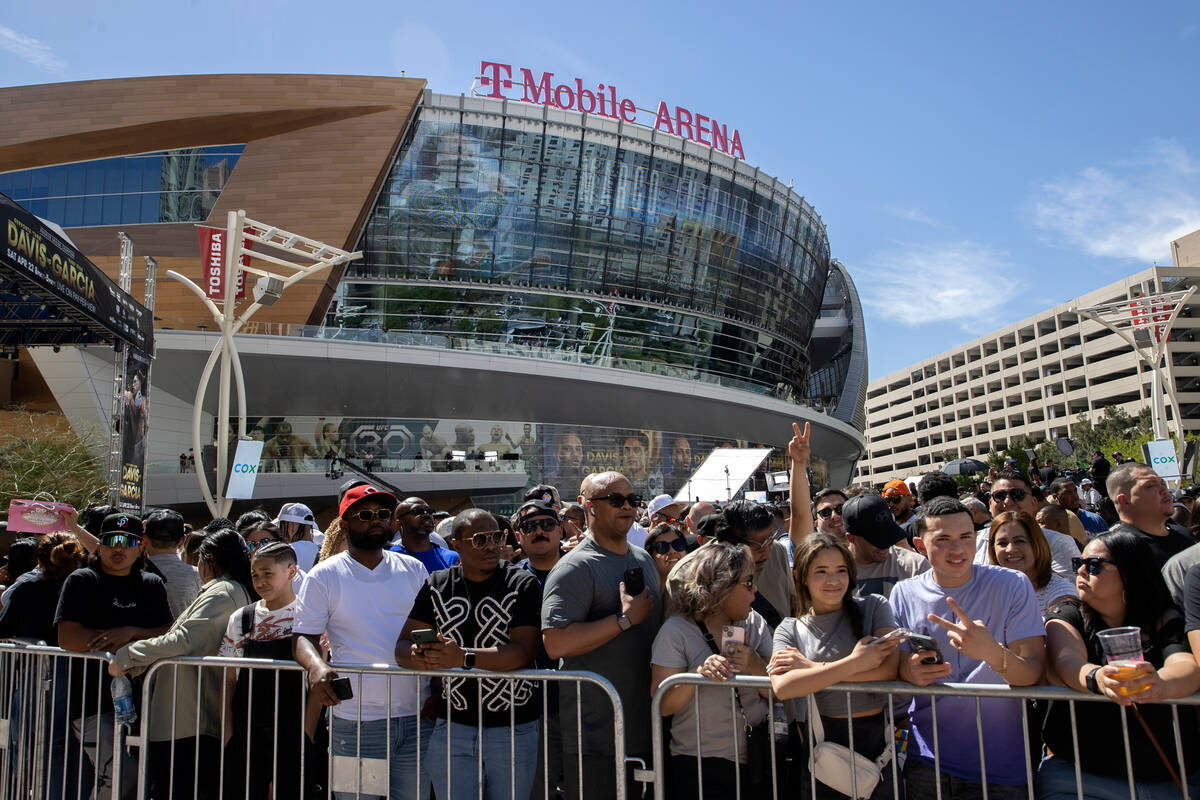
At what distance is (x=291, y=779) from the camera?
4.27 m

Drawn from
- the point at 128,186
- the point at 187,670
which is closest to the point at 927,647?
the point at 187,670

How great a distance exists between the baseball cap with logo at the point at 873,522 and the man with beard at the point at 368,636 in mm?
2416

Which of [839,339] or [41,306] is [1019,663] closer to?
[41,306]

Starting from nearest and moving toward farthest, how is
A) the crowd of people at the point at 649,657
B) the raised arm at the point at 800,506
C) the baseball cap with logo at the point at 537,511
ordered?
the crowd of people at the point at 649,657 < the baseball cap with logo at the point at 537,511 < the raised arm at the point at 800,506

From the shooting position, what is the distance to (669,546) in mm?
5078

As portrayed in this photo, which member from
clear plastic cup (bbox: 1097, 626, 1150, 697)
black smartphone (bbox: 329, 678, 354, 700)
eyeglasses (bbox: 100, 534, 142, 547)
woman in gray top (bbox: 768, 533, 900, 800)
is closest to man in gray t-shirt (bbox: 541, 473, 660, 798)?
woman in gray top (bbox: 768, 533, 900, 800)

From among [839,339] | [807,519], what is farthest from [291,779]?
[839,339]

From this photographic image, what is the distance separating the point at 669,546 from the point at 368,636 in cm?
185

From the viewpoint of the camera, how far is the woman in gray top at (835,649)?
321 centimetres

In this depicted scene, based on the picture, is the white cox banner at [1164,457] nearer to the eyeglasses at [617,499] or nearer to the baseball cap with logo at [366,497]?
the eyeglasses at [617,499]

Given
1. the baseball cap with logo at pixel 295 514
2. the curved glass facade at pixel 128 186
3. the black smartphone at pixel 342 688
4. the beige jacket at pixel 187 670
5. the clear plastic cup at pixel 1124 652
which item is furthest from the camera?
the curved glass facade at pixel 128 186

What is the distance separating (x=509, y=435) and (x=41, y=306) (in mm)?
25488

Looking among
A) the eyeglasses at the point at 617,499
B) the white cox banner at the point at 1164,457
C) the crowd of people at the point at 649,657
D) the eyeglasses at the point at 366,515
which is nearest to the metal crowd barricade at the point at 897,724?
the crowd of people at the point at 649,657

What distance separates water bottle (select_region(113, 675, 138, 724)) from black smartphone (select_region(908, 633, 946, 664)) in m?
3.92
